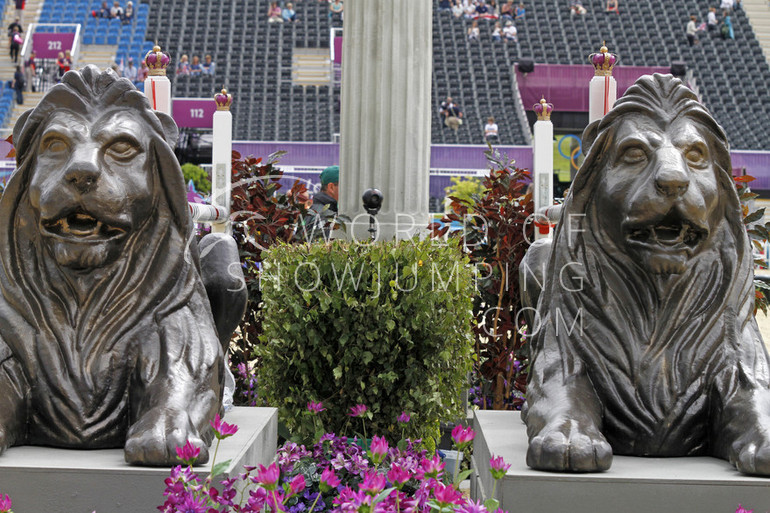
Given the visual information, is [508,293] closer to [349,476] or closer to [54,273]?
[349,476]

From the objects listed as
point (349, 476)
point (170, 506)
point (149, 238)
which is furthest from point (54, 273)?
point (349, 476)

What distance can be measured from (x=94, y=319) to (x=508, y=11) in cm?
2789

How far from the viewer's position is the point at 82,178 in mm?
2311

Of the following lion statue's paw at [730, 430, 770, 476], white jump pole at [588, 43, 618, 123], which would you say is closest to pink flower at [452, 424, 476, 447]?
lion statue's paw at [730, 430, 770, 476]

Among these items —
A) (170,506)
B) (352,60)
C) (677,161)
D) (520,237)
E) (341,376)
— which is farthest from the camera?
(352,60)

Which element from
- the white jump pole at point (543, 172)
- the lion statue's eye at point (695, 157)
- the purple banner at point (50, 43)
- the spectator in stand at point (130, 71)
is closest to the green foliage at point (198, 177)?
the spectator in stand at point (130, 71)

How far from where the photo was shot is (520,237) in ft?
15.4

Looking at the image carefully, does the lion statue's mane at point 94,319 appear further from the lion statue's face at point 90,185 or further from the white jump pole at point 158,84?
the white jump pole at point 158,84

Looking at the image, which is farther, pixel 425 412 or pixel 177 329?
pixel 425 412

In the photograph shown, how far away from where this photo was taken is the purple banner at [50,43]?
24.9 m

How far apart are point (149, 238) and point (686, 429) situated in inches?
60.1

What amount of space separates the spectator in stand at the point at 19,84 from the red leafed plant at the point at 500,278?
68.9 feet

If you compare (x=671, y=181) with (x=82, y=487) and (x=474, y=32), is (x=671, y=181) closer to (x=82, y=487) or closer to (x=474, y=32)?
(x=82, y=487)

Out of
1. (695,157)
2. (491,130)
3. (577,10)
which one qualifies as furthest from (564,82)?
(695,157)
